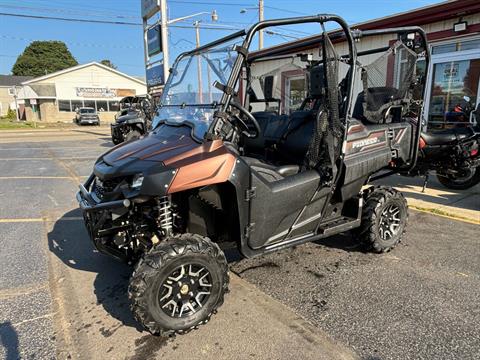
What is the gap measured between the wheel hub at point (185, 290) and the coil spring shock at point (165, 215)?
1.01ft

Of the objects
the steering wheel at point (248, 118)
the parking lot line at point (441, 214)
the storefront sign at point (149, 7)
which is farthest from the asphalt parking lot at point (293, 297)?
the storefront sign at point (149, 7)

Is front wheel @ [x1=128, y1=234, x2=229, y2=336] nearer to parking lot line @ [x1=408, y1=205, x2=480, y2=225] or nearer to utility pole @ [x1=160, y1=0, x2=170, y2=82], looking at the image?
parking lot line @ [x1=408, y1=205, x2=480, y2=225]

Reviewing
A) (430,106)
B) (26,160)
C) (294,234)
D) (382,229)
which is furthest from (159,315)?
(26,160)

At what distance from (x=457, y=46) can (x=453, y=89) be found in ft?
3.15

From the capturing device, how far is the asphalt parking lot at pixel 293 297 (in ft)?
8.11

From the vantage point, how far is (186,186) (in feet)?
8.18

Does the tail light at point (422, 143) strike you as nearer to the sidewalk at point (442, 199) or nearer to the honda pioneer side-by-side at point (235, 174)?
the sidewalk at point (442, 199)

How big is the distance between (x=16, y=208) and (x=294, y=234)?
4739 mm

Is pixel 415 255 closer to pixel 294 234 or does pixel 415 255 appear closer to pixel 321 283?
pixel 321 283

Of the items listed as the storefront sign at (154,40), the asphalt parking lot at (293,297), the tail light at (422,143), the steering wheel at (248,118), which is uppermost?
the storefront sign at (154,40)

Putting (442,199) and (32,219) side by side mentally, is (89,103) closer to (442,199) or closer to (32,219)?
(32,219)

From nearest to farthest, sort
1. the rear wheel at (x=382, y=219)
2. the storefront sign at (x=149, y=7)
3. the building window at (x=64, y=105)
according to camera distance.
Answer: the rear wheel at (x=382, y=219) < the storefront sign at (x=149, y=7) < the building window at (x=64, y=105)

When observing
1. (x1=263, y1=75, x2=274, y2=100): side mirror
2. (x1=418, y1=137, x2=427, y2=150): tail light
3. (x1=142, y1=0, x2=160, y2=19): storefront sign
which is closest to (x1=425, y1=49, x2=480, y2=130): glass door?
(x1=418, y1=137, x2=427, y2=150): tail light

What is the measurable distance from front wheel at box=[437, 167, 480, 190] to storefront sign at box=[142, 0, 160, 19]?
13.6 metres
